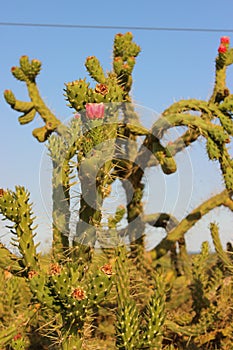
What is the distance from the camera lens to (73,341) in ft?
10.3

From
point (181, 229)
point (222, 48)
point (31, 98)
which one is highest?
point (31, 98)

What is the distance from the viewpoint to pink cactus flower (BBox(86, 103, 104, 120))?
9.75 feet

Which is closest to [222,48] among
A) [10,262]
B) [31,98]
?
[31,98]

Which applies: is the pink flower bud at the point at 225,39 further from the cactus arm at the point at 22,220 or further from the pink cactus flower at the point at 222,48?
the cactus arm at the point at 22,220

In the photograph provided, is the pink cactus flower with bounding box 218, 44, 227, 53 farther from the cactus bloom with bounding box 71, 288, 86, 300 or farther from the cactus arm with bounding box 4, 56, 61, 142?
the cactus bloom with bounding box 71, 288, 86, 300

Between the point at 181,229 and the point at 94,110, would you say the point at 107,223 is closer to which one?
the point at 94,110

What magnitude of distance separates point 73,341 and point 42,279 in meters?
0.41

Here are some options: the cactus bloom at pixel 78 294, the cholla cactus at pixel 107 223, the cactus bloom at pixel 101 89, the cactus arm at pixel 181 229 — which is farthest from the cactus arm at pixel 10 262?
the cactus arm at pixel 181 229

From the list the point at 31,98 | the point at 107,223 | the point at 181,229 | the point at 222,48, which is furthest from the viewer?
the point at 31,98

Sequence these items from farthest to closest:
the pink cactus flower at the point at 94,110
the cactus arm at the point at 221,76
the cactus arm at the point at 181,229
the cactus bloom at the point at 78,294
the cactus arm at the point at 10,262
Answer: the cactus arm at the point at 181,229, the cactus arm at the point at 221,76, the cactus arm at the point at 10,262, the pink cactus flower at the point at 94,110, the cactus bloom at the point at 78,294

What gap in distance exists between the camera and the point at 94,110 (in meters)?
2.98

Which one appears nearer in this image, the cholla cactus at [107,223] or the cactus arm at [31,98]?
the cholla cactus at [107,223]

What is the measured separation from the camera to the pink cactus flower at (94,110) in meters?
2.97

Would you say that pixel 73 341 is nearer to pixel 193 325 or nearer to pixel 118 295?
pixel 118 295
